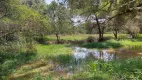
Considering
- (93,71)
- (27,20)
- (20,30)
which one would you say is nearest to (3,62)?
(20,30)

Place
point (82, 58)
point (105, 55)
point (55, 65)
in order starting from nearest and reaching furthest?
point (55, 65) → point (82, 58) → point (105, 55)

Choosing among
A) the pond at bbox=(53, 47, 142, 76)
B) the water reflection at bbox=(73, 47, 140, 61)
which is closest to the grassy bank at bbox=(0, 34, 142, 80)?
the pond at bbox=(53, 47, 142, 76)

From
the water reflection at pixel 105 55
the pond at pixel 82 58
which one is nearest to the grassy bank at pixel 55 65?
the pond at pixel 82 58

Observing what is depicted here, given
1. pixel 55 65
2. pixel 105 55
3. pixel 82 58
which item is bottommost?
pixel 105 55

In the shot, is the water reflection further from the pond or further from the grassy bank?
the grassy bank

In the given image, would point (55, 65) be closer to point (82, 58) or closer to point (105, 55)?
point (82, 58)

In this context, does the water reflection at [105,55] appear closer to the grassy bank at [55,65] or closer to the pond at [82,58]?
the pond at [82,58]

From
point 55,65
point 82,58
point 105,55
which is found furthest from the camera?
point 105,55

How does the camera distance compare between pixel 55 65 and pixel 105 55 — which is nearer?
pixel 55 65

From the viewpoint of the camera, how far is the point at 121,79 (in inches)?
345

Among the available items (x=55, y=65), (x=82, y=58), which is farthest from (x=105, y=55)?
(x=55, y=65)

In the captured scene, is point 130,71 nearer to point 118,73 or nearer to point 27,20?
point 118,73

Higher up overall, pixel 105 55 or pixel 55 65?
pixel 55 65

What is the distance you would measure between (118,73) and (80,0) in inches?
153
